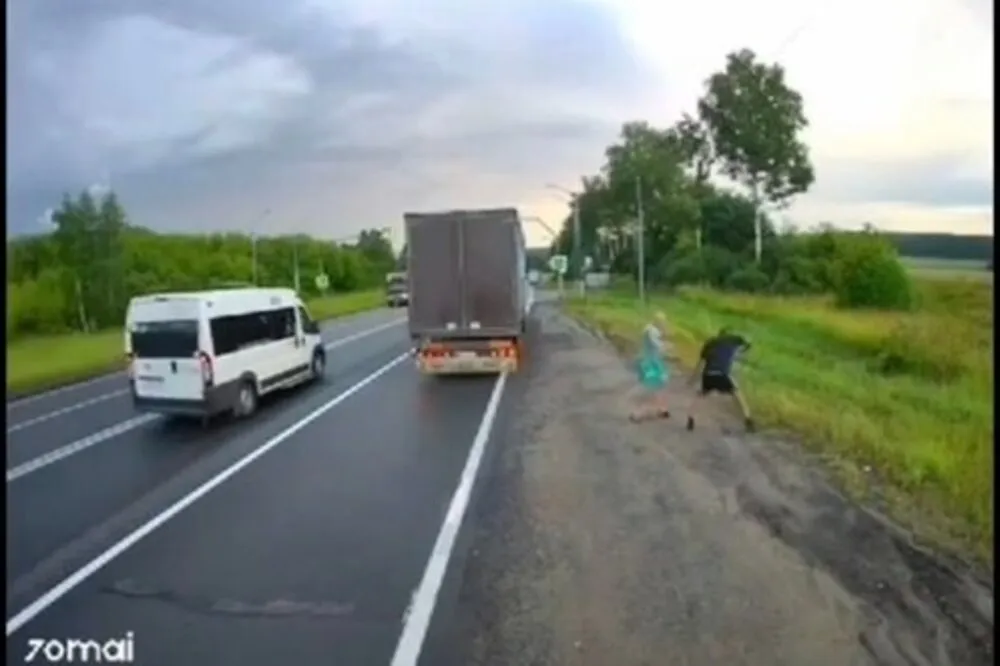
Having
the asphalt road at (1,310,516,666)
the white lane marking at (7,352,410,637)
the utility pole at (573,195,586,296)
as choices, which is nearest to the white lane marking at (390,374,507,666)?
the asphalt road at (1,310,516,666)

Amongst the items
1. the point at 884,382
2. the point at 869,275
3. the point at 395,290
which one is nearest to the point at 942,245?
the point at 869,275

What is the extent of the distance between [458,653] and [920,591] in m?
Answer: 1.00

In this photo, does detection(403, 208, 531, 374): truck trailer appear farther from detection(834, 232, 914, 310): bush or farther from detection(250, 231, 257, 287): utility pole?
detection(834, 232, 914, 310): bush

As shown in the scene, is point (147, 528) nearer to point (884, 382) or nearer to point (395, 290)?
point (395, 290)

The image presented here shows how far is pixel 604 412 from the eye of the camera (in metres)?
2.92

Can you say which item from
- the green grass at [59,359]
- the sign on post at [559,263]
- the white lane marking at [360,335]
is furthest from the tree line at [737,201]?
the green grass at [59,359]

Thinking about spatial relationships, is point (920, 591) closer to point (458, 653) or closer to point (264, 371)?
point (458, 653)

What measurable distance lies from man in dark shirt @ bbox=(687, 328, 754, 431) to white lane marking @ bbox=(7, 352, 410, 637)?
3.22 ft

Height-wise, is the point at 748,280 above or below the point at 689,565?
above

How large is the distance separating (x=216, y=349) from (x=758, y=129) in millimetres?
1420

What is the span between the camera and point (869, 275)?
2.29m

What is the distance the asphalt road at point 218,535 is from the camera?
1.99 m

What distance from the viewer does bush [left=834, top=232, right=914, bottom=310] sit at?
2.27 m

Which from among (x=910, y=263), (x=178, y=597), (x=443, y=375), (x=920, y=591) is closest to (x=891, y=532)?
(x=920, y=591)
